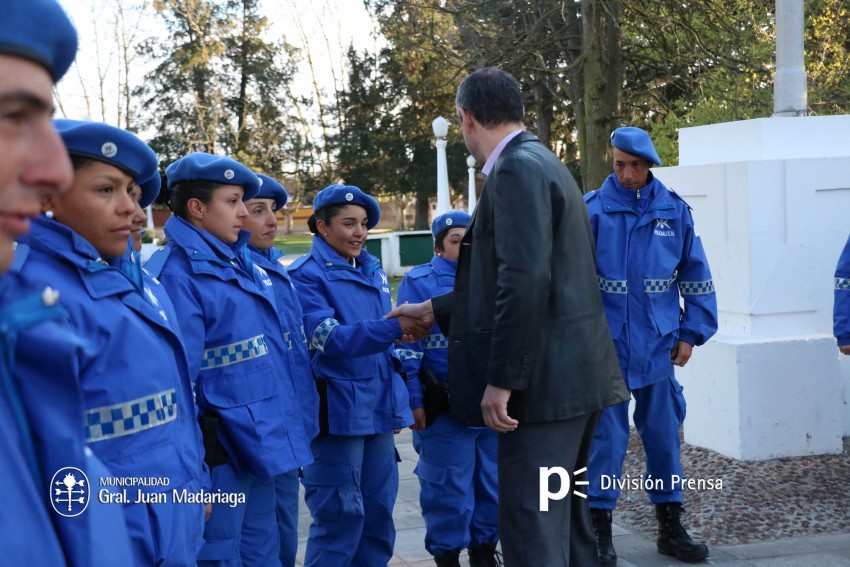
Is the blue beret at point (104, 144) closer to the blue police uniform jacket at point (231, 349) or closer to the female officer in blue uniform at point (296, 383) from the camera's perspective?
the blue police uniform jacket at point (231, 349)

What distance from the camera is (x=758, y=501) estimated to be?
5883mm

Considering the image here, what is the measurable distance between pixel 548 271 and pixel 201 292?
1271 millimetres

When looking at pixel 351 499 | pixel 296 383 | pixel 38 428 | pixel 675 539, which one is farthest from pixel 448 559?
pixel 38 428

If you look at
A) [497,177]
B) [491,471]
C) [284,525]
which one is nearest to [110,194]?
[497,177]

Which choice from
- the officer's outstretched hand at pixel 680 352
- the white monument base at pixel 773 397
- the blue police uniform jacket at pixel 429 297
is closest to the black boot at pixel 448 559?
the blue police uniform jacket at pixel 429 297

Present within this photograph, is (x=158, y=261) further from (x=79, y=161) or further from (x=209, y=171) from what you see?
(x=79, y=161)

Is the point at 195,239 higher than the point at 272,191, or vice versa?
the point at 272,191

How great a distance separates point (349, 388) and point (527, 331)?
1.42 metres

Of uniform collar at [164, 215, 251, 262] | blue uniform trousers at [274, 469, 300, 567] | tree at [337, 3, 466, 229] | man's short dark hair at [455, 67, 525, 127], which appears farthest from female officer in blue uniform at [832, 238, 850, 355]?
tree at [337, 3, 466, 229]

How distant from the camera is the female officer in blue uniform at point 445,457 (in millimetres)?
5000

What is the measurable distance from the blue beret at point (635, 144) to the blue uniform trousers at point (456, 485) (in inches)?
66.0

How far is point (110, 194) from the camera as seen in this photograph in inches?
109

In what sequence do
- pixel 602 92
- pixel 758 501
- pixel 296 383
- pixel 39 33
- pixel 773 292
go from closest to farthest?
pixel 39 33 → pixel 296 383 → pixel 758 501 → pixel 773 292 → pixel 602 92

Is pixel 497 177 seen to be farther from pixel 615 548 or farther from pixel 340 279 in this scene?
pixel 615 548
